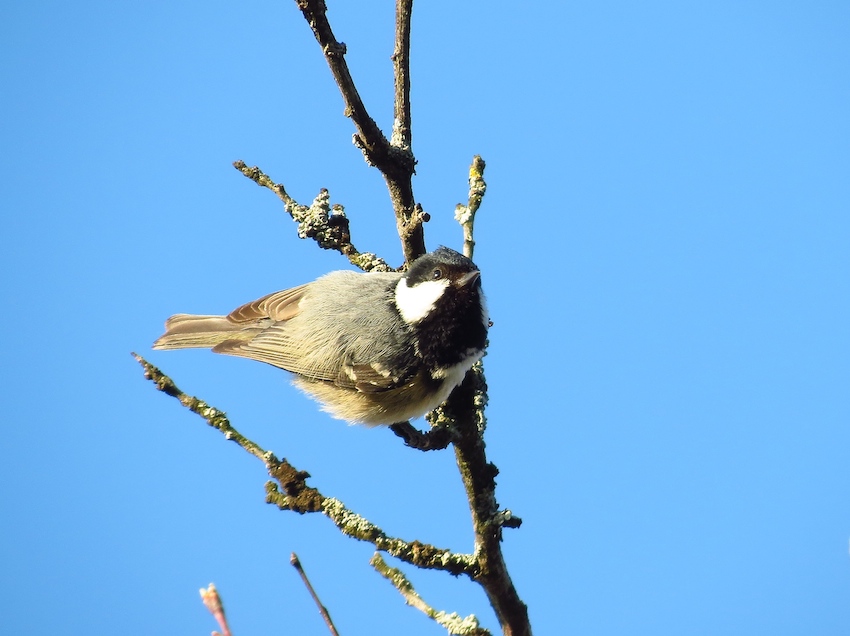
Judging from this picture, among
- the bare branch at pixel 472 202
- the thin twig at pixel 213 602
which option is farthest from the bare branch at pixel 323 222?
the thin twig at pixel 213 602

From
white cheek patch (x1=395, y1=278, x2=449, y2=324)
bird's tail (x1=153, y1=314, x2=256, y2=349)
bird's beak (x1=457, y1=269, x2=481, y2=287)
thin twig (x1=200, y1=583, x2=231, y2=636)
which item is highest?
bird's tail (x1=153, y1=314, x2=256, y2=349)

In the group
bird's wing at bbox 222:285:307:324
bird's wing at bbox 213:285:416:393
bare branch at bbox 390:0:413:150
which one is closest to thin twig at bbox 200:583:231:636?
bare branch at bbox 390:0:413:150

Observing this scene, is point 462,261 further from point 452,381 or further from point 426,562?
point 426,562

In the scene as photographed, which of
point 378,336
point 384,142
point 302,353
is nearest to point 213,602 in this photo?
point 384,142

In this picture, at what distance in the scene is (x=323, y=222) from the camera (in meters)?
4.80

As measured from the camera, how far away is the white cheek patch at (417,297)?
174 inches

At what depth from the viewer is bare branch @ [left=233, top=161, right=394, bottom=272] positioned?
4750 millimetres

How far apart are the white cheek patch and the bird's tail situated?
1.41m

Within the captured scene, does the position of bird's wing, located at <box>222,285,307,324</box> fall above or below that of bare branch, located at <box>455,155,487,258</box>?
above

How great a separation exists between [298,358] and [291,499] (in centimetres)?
190

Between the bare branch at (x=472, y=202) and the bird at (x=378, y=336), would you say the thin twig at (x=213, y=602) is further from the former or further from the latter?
the bare branch at (x=472, y=202)

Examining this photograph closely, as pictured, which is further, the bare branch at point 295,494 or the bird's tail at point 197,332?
the bird's tail at point 197,332

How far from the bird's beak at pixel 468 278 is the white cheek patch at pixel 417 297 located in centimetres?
7

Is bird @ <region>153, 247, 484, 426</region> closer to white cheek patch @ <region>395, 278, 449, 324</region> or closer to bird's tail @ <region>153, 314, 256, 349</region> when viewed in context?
white cheek patch @ <region>395, 278, 449, 324</region>
